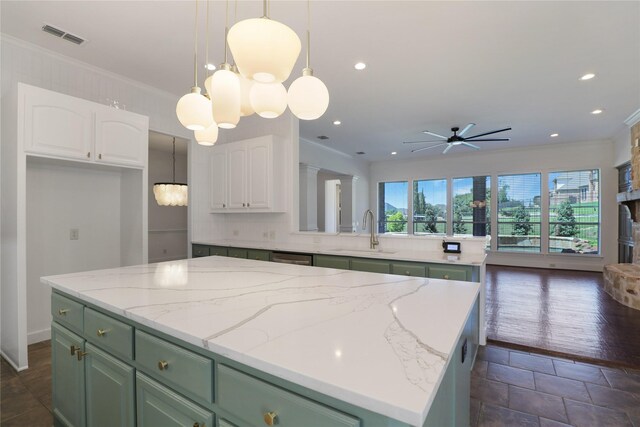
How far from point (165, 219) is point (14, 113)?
479 centimetres

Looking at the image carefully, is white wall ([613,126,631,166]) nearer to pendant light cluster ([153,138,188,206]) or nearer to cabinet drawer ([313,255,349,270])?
cabinet drawer ([313,255,349,270])

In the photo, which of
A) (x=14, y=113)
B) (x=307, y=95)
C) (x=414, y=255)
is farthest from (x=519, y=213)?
(x=14, y=113)

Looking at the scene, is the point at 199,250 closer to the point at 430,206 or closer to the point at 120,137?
the point at 120,137

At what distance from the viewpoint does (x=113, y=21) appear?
2.50m

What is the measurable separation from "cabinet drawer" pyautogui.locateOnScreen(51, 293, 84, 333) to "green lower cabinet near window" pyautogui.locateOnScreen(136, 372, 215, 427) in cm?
60

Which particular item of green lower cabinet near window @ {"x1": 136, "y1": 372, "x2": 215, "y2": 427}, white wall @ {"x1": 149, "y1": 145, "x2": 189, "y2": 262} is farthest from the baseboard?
white wall @ {"x1": 149, "y1": 145, "x2": 189, "y2": 262}

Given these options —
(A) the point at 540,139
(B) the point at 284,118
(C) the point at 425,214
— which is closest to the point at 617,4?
(B) the point at 284,118

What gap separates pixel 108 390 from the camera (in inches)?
52.6

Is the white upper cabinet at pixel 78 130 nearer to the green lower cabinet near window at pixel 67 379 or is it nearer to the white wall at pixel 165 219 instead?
the green lower cabinet near window at pixel 67 379

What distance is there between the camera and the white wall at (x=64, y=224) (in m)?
2.99

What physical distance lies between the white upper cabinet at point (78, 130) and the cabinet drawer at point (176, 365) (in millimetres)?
2307

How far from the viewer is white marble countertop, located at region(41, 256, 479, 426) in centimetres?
68

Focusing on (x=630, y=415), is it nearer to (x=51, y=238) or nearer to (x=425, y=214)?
(x=51, y=238)

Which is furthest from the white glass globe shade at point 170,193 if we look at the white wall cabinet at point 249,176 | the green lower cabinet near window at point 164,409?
the green lower cabinet near window at point 164,409
